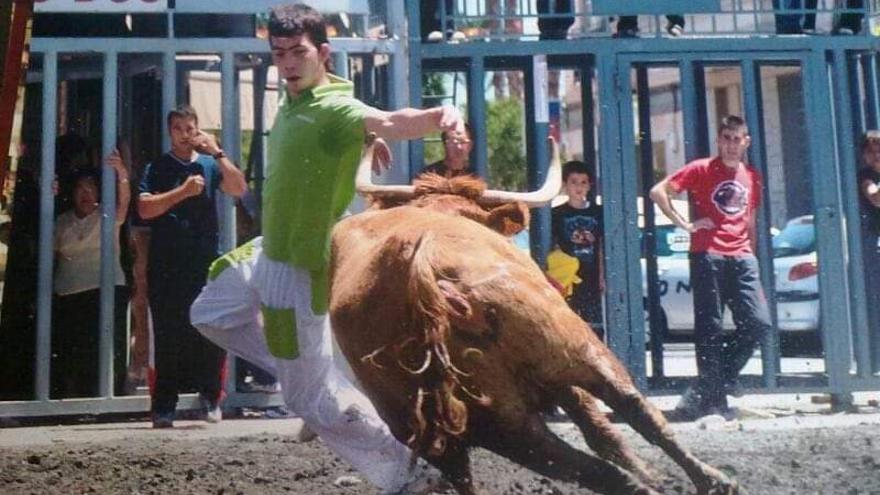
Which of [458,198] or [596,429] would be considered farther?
[458,198]

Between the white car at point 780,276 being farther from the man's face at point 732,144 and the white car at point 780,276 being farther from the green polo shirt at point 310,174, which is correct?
the green polo shirt at point 310,174

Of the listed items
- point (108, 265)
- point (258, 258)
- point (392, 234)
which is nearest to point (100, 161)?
point (108, 265)

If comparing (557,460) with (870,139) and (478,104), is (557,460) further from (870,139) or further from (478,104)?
(870,139)

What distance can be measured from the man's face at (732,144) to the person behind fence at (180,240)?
1592mm

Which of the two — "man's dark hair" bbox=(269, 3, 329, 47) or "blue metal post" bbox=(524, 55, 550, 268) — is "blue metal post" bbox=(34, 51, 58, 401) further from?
"blue metal post" bbox=(524, 55, 550, 268)

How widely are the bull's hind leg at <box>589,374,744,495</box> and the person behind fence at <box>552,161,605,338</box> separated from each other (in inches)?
47.1

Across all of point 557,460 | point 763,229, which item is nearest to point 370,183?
point 557,460

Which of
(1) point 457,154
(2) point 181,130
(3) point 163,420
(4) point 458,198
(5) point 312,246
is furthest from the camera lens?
(2) point 181,130

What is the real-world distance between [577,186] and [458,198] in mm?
1214

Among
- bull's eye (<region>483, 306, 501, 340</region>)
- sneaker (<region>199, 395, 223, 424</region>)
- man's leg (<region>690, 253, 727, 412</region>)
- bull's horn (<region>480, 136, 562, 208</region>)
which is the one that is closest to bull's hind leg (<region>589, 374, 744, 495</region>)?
bull's eye (<region>483, 306, 501, 340</region>)

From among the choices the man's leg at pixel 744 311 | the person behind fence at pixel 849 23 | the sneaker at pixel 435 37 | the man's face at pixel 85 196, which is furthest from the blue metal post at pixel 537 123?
the man's face at pixel 85 196

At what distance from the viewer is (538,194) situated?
4508 mm

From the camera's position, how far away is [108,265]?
541cm

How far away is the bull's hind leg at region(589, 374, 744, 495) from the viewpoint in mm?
3816
